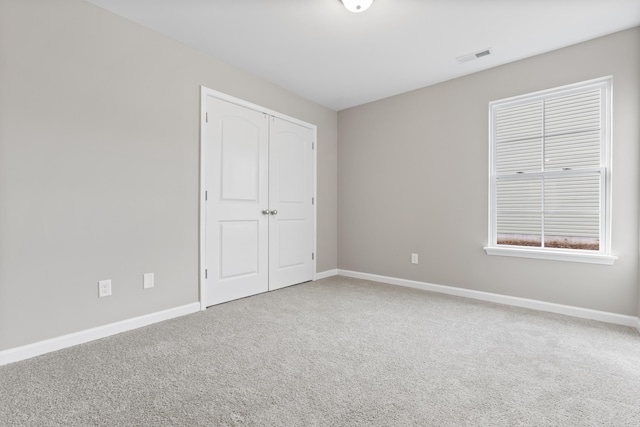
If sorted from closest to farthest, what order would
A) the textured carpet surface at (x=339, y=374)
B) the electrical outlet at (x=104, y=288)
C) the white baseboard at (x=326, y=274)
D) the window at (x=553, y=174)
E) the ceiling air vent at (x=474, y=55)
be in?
1. the textured carpet surface at (x=339, y=374)
2. the electrical outlet at (x=104, y=288)
3. the window at (x=553, y=174)
4. the ceiling air vent at (x=474, y=55)
5. the white baseboard at (x=326, y=274)

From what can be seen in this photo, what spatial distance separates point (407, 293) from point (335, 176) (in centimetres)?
199

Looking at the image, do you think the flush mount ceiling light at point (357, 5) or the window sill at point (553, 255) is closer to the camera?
the flush mount ceiling light at point (357, 5)

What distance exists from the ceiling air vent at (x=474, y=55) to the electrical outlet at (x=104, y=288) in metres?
3.69

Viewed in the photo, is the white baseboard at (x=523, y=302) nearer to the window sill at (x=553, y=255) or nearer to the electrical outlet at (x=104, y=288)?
the window sill at (x=553, y=255)

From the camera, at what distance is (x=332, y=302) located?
10.5 ft

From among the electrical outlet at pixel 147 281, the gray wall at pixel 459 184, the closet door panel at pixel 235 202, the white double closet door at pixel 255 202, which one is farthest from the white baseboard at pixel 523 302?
the electrical outlet at pixel 147 281

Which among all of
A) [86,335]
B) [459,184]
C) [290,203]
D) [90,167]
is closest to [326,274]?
[290,203]

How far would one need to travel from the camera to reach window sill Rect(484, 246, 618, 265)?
2619 millimetres

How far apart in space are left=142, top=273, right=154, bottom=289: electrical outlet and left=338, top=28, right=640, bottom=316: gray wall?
2675 mm

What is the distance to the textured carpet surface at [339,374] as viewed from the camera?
1412mm

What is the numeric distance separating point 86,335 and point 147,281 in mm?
530

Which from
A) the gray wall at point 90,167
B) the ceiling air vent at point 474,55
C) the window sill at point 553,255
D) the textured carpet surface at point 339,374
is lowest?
the textured carpet surface at point 339,374

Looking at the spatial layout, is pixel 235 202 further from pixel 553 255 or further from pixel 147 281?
pixel 553 255

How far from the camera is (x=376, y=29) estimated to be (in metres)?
2.57
